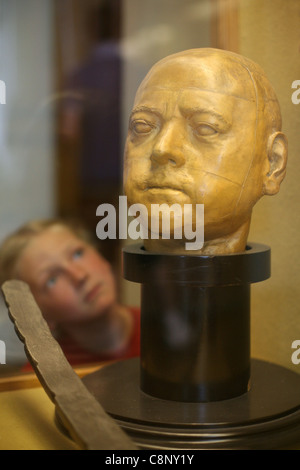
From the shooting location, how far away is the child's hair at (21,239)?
6.11 ft

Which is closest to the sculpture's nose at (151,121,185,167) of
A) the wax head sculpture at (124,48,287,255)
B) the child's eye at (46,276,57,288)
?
the wax head sculpture at (124,48,287,255)

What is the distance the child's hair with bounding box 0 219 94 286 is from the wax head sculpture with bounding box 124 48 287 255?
0.82 meters

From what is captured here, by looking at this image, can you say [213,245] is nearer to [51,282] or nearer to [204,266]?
[204,266]

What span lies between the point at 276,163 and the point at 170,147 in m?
0.26

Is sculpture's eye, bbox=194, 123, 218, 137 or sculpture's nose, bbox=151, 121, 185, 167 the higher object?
sculpture's eye, bbox=194, 123, 218, 137

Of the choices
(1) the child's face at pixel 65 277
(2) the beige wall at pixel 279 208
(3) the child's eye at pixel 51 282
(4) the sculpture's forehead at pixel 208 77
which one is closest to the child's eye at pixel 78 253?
(1) the child's face at pixel 65 277

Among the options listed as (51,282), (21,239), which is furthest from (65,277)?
(21,239)

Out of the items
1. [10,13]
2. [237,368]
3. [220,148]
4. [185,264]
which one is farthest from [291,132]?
[10,13]

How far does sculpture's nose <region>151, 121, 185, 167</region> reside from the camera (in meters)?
1.09

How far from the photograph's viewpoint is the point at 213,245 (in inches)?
45.9

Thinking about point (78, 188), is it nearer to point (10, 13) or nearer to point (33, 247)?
point (33, 247)

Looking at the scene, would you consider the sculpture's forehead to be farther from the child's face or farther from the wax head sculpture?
the child's face

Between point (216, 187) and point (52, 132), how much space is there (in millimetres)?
1252

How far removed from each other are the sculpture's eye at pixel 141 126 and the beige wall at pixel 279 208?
0.35 meters
